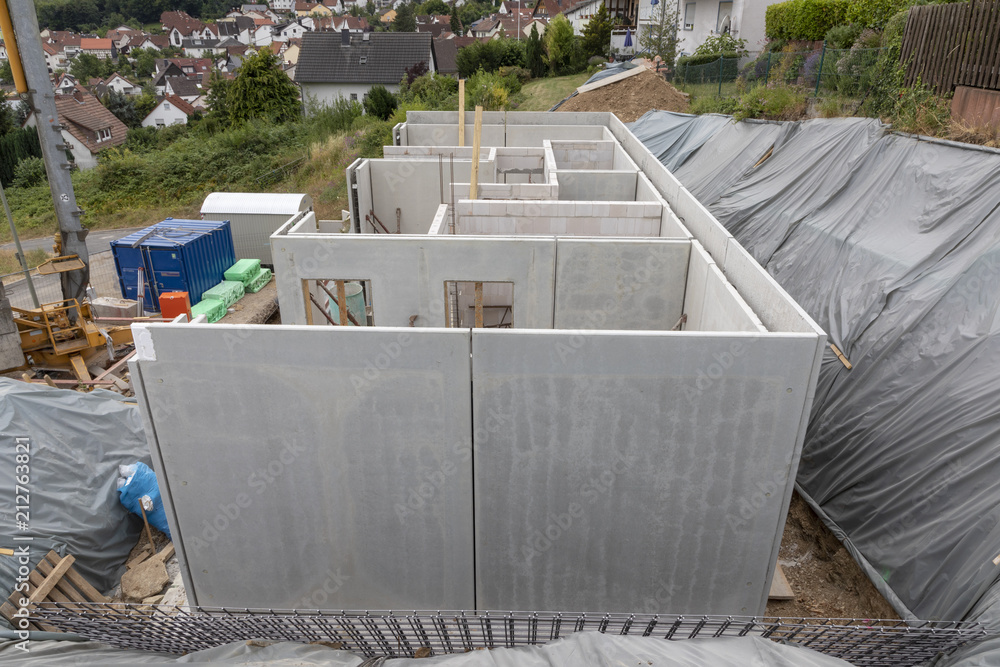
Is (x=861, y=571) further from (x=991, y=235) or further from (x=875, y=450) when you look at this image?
(x=991, y=235)

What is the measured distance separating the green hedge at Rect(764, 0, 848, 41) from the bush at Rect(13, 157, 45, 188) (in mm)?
47115

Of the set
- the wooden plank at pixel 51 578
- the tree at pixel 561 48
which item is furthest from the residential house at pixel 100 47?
the wooden plank at pixel 51 578

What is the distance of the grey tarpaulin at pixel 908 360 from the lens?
23.9 feet

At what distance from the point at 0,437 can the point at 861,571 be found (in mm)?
12441

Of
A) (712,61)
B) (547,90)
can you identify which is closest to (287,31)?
(547,90)

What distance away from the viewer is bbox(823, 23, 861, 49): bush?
19766 mm

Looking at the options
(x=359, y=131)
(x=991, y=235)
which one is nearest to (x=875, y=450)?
(x=991, y=235)

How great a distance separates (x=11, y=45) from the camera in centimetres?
1345

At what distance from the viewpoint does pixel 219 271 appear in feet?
68.6

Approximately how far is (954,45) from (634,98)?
695 inches

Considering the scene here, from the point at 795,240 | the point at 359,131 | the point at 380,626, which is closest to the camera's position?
the point at 380,626

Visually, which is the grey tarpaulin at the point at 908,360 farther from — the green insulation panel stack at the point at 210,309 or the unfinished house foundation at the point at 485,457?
the green insulation panel stack at the point at 210,309

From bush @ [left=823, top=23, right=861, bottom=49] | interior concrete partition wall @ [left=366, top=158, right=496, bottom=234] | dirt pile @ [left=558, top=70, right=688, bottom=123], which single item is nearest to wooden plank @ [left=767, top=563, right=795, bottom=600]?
interior concrete partition wall @ [left=366, top=158, right=496, bottom=234]

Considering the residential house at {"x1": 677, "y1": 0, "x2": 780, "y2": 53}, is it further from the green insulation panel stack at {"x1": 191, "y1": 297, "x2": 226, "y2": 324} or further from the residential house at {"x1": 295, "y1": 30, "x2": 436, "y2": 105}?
the green insulation panel stack at {"x1": 191, "y1": 297, "x2": 226, "y2": 324}
